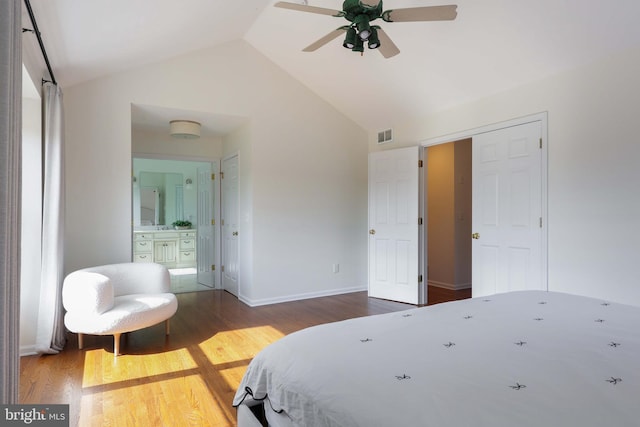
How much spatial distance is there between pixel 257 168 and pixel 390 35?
2.17 metres

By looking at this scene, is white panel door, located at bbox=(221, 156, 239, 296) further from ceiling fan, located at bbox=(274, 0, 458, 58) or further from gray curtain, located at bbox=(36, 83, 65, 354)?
ceiling fan, located at bbox=(274, 0, 458, 58)

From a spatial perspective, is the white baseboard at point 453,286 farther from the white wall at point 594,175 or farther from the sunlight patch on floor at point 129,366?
the sunlight patch on floor at point 129,366

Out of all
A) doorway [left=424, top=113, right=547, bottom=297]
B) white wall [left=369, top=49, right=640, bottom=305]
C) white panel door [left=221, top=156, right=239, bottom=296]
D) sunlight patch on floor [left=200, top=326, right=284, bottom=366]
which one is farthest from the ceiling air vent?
sunlight patch on floor [left=200, top=326, right=284, bottom=366]

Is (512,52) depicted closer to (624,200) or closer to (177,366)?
(624,200)

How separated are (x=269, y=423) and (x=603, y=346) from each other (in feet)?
4.13

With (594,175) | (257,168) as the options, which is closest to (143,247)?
(257,168)

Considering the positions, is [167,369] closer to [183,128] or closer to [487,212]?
[183,128]

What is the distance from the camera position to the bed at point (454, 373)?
0.98 metres

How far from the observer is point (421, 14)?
2.39 metres

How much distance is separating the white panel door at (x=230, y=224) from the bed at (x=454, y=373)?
388cm

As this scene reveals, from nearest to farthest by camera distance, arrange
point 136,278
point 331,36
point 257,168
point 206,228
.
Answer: point 331,36 → point 136,278 → point 257,168 → point 206,228

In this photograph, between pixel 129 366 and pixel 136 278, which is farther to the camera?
pixel 136 278

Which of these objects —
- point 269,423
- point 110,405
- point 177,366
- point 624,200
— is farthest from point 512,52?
point 110,405

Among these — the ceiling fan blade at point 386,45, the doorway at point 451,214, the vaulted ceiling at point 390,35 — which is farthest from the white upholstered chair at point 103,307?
the doorway at point 451,214
